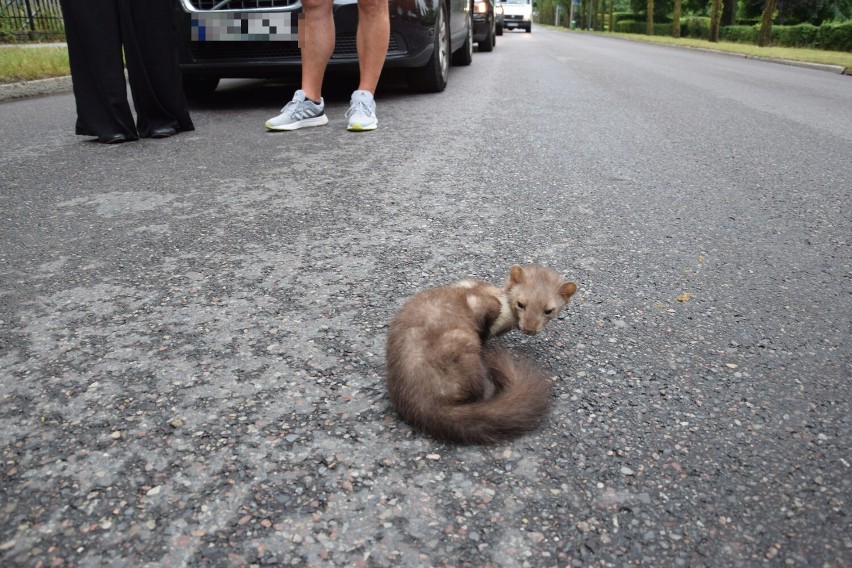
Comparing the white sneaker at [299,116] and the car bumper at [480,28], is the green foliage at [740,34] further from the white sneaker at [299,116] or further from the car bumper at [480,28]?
the white sneaker at [299,116]

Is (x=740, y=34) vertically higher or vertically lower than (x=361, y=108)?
higher

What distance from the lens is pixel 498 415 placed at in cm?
165

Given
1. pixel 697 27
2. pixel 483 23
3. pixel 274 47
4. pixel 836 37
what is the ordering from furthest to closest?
pixel 697 27, pixel 836 37, pixel 483 23, pixel 274 47

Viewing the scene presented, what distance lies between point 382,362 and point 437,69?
5976 millimetres

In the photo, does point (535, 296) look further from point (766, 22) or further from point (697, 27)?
point (697, 27)

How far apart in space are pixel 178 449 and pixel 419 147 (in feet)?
11.8

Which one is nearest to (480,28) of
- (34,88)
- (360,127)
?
(34,88)

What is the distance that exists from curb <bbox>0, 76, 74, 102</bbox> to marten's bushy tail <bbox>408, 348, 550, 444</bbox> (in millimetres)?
7465

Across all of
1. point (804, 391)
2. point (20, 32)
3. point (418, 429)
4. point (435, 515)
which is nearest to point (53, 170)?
point (418, 429)

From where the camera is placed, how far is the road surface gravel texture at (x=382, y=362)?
4.49ft

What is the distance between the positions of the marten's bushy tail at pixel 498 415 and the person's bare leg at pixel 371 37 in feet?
13.7

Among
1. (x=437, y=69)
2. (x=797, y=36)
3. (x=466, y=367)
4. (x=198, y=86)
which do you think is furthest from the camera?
(x=797, y=36)

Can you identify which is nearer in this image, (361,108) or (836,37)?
(361,108)

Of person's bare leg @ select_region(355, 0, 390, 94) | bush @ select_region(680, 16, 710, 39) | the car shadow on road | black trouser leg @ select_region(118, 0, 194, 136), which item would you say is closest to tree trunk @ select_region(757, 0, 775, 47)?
bush @ select_region(680, 16, 710, 39)
